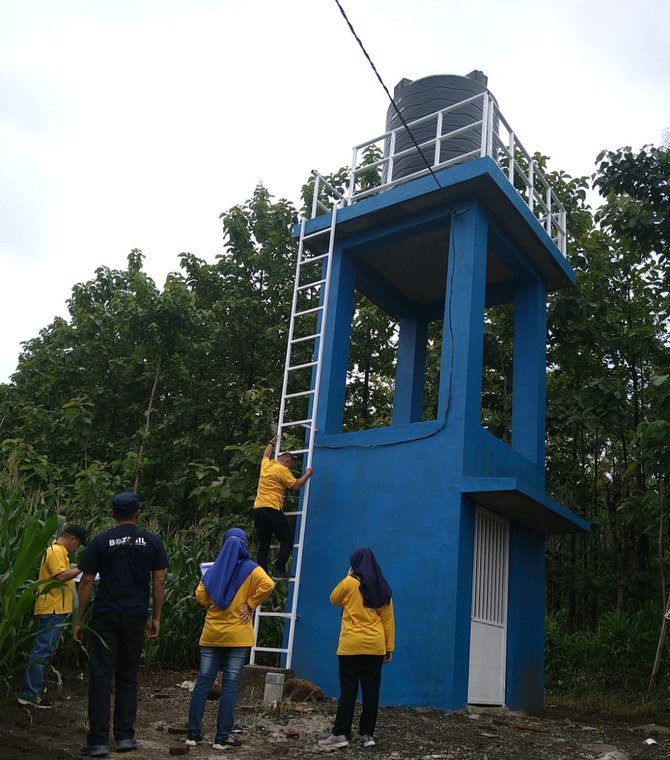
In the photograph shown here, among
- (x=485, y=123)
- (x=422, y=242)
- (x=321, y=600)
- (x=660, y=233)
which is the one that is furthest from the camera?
(x=660, y=233)

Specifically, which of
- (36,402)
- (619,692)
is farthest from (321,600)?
(36,402)

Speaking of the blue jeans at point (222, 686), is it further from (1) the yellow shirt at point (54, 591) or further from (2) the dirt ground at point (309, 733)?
(1) the yellow shirt at point (54, 591)

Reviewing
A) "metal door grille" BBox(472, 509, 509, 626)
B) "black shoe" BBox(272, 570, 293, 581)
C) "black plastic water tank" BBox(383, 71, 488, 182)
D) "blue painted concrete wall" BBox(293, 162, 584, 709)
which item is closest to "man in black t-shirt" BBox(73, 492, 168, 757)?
"black shoe" BBox(272, 570, 293, 581)

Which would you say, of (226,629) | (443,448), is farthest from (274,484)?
(226,629)

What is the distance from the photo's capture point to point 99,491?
13594mm

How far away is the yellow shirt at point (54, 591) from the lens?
22.5 feet

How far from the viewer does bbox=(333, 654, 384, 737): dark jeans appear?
6.30 meters

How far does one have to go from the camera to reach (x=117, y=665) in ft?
18.5

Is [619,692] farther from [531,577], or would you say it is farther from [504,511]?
[504,511]

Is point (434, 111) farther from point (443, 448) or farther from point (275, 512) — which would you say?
point (275, 512)

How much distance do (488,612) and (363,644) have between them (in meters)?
3.57

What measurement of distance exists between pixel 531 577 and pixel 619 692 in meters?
3.62

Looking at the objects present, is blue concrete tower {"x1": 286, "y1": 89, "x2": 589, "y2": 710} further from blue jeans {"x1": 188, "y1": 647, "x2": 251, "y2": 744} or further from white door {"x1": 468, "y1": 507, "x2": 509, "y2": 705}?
blue jeans {"x1": 188, "y1": 647, "x2": 251, "y2": 744}

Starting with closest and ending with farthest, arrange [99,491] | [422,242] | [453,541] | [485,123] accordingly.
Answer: [453,541], [485,123], [422,242], [99,491]
